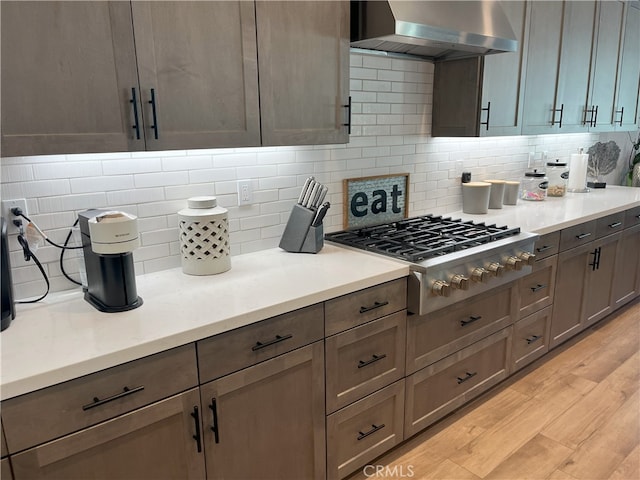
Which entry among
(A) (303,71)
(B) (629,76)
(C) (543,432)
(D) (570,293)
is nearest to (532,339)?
(D) (570,293)

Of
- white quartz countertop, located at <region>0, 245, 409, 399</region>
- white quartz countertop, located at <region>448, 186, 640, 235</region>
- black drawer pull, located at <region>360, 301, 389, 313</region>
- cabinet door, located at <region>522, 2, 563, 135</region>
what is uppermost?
cabinet door, located at <region>522, 2, 563, 135</region>

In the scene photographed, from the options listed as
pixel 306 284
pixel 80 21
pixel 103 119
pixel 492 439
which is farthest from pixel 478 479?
pixel 80 21

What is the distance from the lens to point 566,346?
342cm

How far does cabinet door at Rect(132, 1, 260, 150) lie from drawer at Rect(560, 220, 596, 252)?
83.6 inches

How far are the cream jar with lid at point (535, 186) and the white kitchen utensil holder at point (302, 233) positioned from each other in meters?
2.19

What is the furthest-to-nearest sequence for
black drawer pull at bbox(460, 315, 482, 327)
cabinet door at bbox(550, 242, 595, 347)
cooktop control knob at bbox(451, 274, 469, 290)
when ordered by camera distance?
cabinet door at bbox(550, 242, 595, 347) < black drawer pull at bbox(460, 315, 482, 327) < cooktop control knob at bbox(451, 274, 469, 290)

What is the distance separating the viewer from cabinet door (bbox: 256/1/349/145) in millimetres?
1896

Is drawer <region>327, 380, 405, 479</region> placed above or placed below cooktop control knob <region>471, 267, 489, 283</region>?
below

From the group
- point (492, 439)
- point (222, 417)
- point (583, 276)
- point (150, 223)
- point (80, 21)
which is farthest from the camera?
point (583, 276)

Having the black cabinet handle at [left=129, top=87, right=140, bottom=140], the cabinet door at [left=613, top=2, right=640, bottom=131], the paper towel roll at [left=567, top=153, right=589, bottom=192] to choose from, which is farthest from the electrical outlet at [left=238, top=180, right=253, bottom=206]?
the cabinet door at [left=613, top=2, right=640, bottom=131]

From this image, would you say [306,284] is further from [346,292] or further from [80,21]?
[80,21]

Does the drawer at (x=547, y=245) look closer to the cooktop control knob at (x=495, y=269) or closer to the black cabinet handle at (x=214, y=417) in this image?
the cooktop control knob at (x=495, y=269)

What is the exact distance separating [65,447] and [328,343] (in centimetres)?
94

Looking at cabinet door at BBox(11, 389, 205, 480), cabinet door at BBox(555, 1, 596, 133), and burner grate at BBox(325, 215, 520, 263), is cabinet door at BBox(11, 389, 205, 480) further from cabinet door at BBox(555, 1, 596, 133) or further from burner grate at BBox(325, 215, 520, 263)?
cabinet door at BBox(555, 1, 596, 133)
